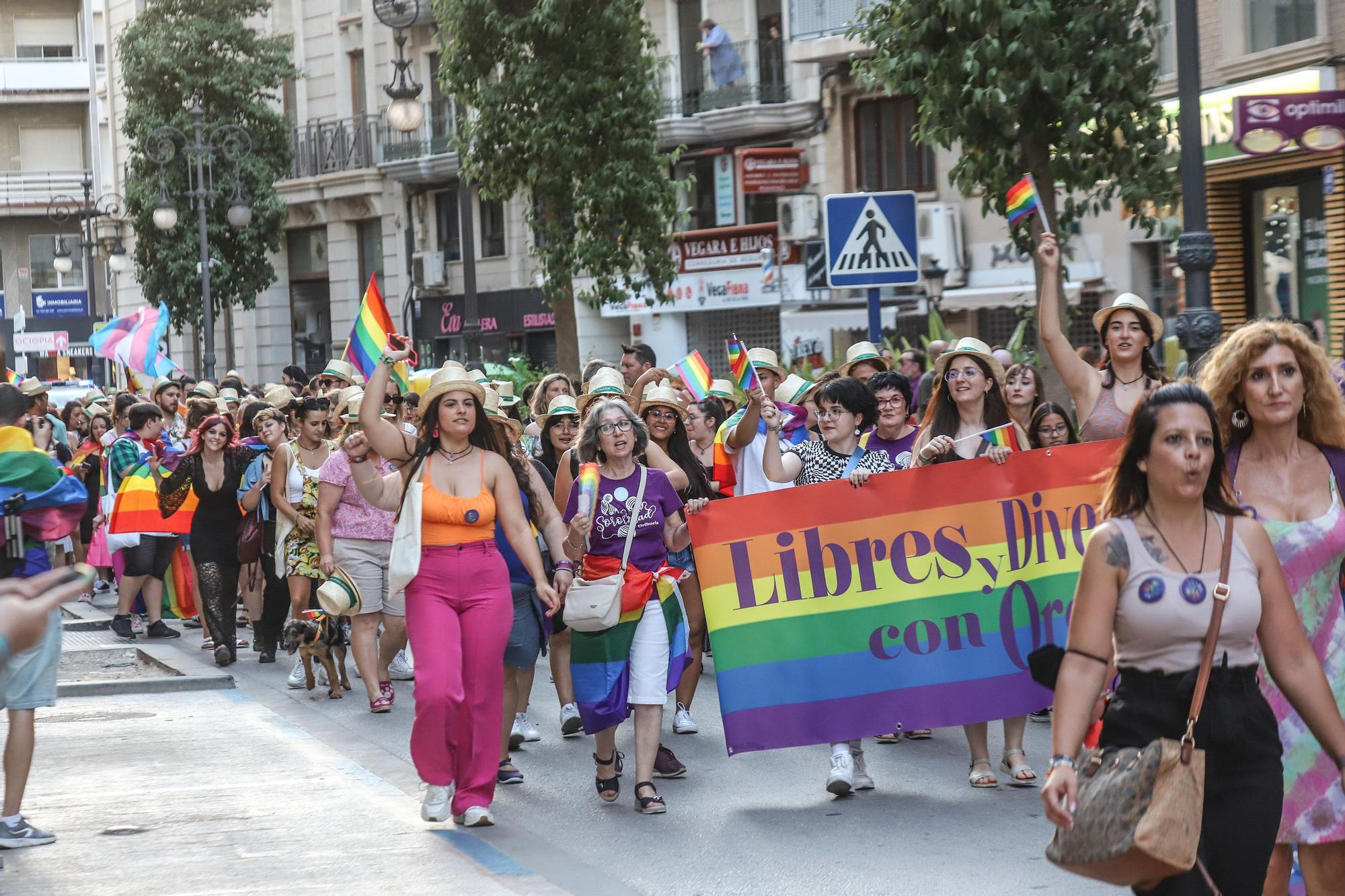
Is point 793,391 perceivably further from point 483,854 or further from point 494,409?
point 483,854

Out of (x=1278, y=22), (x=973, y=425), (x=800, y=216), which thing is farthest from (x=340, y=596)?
(x=800, y=216)

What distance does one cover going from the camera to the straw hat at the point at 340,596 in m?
10.7

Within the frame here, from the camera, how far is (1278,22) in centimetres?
1889

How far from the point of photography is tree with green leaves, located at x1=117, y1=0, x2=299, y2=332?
127 feet

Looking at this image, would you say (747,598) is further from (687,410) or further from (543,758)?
(687,410)

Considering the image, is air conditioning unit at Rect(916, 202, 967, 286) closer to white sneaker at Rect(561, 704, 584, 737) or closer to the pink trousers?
white sneaker at Rect(561, 704, 584, 737)

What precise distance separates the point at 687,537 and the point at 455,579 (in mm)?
1199

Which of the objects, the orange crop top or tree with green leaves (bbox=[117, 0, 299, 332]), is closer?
the orange crop top

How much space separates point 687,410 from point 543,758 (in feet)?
9.28

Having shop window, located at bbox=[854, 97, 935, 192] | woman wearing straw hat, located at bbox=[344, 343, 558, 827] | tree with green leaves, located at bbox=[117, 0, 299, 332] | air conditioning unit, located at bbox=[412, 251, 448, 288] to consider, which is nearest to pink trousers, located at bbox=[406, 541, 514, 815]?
woman wearing straw hat, located at bbox=[344, 343, 558, 827]

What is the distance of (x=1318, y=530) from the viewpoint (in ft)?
16.5

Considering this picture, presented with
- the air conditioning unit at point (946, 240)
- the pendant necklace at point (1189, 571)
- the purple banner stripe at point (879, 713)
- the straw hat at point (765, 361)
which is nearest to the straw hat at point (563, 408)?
the straw hat at point (765, 361)

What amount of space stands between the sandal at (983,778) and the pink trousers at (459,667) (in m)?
2.03

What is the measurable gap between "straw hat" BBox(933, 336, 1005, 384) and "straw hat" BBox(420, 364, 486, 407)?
79.7 inches
